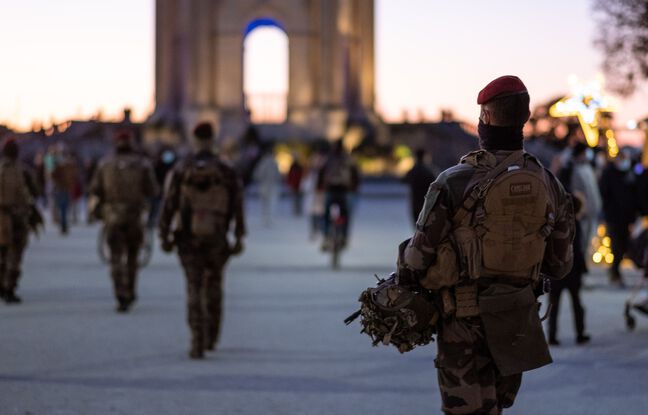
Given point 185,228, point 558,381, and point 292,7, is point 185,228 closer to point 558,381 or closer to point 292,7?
point 558,381

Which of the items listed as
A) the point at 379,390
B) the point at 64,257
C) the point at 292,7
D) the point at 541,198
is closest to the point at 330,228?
the point at 64,257

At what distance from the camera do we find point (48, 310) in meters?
14.1

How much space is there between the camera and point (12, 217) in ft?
48.9

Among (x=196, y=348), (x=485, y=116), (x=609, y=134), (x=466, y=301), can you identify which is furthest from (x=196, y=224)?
(x=609, y=134)

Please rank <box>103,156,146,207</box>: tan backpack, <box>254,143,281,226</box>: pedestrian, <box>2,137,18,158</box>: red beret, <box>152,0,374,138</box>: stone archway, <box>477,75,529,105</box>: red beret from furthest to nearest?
<box>152,0,374,138</box>: stone archway → <box>254,143,281,226</box>: pedestrian → <box>2,137,18,158</box>: red beret → <box>103,156,146,207</box>: tan backpack → <box>477,75,529,105</box>: red beret

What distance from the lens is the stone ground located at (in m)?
8.91

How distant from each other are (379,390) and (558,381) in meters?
1.35

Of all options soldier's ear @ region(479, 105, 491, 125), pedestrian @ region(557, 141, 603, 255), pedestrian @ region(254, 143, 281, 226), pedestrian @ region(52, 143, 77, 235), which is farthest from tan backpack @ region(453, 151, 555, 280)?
pedestrian @ region(254, 143, 281, 226)

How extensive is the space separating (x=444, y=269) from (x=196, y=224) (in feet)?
17.7

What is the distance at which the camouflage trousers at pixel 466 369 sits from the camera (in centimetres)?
Answer: 571

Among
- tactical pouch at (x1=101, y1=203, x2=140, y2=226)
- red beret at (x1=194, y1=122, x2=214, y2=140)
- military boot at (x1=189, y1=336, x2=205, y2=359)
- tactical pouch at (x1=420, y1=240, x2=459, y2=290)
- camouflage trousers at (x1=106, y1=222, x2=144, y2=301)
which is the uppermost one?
red beret at (x1=194, y1=122, x2=214, y2=140)

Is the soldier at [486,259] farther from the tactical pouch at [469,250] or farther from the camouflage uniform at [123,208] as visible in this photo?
the camouflage uniform at [123,208]

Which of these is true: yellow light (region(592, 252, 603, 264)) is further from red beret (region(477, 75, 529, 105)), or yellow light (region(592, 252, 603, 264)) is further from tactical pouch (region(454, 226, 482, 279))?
tactical pouch (region(454, 226, 482, 279))

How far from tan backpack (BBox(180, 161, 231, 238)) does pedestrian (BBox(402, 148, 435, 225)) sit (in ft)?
28.4
